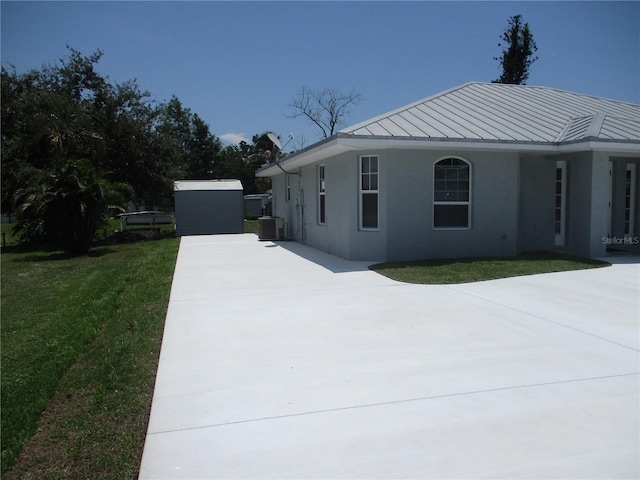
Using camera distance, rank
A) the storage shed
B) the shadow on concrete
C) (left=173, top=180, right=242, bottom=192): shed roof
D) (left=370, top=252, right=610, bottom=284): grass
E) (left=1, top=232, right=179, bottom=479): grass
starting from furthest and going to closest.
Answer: (left=173, top=180, right=242, bottom=192): shed roof → the storage shed → the shadow on concrete → (left=370, top=252, right=610, bottom=284): grass → (left=1, top=232, right=179, bottom=479): grass

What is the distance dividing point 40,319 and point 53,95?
18.3m

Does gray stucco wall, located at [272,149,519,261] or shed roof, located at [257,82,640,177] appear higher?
shed roof, located at [257,82,640,177]

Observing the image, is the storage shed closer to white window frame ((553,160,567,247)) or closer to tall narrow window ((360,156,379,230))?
tall narrow window ((360,156,379,230))

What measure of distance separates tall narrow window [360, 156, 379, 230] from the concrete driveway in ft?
13.2

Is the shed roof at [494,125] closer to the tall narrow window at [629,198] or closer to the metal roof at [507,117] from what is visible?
the metal roof at [507,117]

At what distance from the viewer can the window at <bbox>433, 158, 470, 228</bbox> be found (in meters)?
11.7

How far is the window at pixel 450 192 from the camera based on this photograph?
11734 mm

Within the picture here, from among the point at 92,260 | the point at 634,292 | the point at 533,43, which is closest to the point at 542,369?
the point at 634,292

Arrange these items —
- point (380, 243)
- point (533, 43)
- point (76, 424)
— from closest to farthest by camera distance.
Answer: point (76, 424) < point (380, 243) < point (533, 43)

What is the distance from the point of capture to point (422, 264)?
10.8 metres

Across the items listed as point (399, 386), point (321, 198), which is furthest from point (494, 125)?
point (399, 386)

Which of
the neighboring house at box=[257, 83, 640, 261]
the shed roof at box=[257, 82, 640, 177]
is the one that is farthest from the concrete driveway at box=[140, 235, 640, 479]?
the shed roof at box=[257, 82, 640, 177]

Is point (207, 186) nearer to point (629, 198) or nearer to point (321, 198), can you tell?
point (321, 198)

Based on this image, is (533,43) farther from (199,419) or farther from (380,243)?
(199,419)
